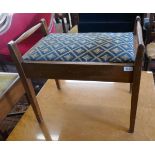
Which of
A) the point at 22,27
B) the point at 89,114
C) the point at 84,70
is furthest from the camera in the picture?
the point at 22,27

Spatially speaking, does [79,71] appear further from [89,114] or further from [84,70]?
[89,114]

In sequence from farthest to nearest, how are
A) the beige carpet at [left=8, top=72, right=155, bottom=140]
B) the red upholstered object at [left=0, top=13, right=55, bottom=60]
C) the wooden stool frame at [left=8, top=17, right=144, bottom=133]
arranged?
the red upholstered object at [left=0, top=13, right=55, bottom=60]
the beige carpet at [left=8, top=72, right=155, bottom=140]
the wooden stool frame at [left=8, top=17, right=144, bottom=133]

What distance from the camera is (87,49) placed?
0.75m

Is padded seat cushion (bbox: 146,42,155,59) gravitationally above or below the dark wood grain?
below

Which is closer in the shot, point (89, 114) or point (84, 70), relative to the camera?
point (84, 70)

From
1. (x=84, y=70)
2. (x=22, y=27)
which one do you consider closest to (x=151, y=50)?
(x=84, y=70)

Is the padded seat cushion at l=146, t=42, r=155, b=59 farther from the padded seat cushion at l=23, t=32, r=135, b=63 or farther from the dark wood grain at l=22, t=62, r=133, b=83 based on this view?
the dark wood grain at l=22, t=62, r=133, b=83

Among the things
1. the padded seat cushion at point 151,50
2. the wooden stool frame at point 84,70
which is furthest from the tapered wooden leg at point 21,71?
the padded seat cushion at point 151,50

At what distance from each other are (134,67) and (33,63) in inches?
16.5

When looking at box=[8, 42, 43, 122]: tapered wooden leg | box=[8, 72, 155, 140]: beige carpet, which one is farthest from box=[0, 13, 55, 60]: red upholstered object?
box=[8, 42, 43, 122]: tapered wooden leg

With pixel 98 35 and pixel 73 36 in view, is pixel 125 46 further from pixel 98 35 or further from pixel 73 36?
pixel 73 36

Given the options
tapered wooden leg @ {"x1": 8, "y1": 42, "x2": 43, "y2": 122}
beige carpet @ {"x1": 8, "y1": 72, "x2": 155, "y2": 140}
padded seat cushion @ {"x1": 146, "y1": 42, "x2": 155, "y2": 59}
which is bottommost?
beige carpet @ {"x1": 8, "y1": 72, "x2": 155, "y2": 140}

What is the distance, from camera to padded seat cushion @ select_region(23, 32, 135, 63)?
706 millimetres

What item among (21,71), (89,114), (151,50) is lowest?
(89,114)
